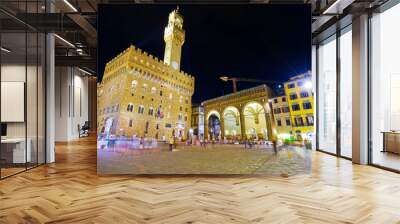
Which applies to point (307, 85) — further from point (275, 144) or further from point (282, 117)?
point (275, 144)

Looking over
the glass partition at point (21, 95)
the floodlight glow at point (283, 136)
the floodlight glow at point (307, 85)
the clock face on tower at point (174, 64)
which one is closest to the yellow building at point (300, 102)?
the floodlight glow at point (307, 85)

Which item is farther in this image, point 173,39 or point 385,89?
point 385,89

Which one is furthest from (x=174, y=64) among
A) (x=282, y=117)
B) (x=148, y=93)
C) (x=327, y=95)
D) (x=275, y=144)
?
(x=327, y=95)

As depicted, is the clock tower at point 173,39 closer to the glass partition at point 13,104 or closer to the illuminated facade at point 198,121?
the illuminated facade at point 198,121

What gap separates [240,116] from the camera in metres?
6.72

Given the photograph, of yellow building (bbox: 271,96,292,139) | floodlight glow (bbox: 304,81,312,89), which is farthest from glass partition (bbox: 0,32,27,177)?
floodlight glow (bbox: 304,81,312,89)

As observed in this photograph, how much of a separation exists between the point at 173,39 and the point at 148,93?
1.11m

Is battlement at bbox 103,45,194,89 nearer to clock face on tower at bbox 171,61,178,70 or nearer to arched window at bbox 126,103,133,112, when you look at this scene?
clock face on tower at bbox 171,61,178,70

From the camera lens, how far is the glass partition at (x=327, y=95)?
395 inches

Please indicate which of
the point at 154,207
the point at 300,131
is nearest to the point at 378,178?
the point at 300,131

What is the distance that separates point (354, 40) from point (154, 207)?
6.25 metres

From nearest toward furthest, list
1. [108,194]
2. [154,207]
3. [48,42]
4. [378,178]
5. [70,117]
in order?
1. [154,207]
2. [108,194]
3. [378,178]
4. [48,42]
5. [70,117]

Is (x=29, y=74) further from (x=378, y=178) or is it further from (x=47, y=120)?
(x=378, y=178)

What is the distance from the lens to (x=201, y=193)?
5180 millimetres
